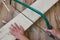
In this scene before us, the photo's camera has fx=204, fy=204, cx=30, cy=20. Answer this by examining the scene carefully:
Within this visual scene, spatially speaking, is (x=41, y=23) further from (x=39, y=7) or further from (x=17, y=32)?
(x=17, y=32)

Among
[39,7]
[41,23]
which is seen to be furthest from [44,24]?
[39,7]

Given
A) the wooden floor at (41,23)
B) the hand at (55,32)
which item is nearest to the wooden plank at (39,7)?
the wooden floor at (41,23)

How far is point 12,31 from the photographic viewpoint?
1.31 meters

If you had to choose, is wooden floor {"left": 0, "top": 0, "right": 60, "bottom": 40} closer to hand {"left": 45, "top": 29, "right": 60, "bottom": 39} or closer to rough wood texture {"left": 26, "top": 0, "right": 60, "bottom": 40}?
rough wood texture {"left": 26, "top": 0, "right": 60, "bottom": 40}

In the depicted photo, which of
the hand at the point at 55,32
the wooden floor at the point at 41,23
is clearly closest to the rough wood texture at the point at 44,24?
the wooden floor at the point at 41,23

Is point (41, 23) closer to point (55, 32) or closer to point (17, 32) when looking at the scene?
point (55, 32)

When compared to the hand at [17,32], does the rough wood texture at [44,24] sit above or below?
below

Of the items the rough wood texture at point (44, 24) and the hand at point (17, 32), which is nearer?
the hand at point (17, 32)

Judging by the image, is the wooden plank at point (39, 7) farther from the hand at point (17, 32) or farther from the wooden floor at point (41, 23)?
the hand at point (17, 32)

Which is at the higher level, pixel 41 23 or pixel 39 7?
pixel 39 7

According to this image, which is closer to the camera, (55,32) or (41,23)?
(55,32)

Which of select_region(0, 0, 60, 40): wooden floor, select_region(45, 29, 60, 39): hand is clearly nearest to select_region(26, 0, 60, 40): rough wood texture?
select_region(0, 0, 60, 40): wooden floor

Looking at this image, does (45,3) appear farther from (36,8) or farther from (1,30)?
(1,30)

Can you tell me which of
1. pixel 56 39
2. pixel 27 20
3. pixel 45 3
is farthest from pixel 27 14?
pixel 56 39
